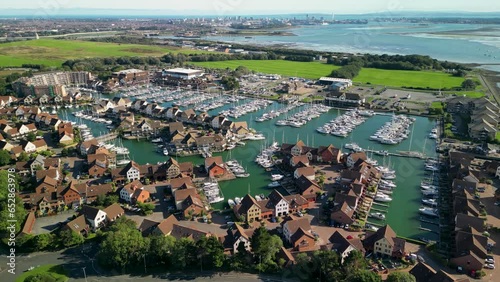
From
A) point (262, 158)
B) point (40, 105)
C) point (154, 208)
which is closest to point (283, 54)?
point (40, 105)

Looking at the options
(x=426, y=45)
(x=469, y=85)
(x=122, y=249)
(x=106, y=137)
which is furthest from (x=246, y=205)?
(x=426, y=45)

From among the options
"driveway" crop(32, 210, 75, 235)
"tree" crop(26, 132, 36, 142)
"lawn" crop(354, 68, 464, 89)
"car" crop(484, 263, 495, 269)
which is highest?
"lawn" crop(354, 68, 464, 89)

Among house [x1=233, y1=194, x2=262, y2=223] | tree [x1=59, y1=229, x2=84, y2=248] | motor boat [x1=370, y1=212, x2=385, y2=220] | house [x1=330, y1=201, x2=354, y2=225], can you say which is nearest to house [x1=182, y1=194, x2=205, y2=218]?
house [x1=233, y1=194, x2=262, y2=223]

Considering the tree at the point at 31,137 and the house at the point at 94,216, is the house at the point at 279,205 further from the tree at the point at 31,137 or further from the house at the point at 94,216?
the tree at the point at 31,137

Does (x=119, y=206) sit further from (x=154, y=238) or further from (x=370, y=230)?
(x=370, y=230)

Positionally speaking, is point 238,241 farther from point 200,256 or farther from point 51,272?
point 51,272

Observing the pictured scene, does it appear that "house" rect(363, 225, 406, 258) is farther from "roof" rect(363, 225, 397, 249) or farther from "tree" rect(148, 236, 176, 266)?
"tree" rect(148, 236, 176, 266)
